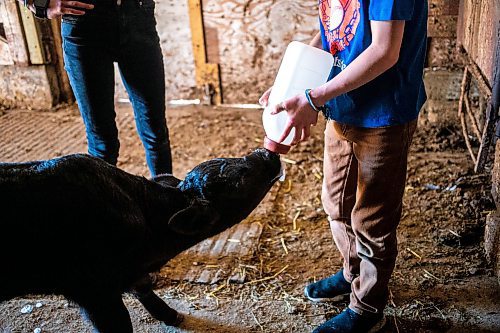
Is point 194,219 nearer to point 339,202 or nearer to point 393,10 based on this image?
point 339,202

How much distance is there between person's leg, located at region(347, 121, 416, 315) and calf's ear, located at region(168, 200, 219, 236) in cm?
64

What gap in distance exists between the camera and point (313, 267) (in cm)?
307

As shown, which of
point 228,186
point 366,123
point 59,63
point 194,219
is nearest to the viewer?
point 366,123

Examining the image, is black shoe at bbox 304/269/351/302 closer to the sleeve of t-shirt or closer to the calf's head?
the calf's head

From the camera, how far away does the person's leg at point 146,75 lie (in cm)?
284

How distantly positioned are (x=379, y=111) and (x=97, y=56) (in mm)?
1600

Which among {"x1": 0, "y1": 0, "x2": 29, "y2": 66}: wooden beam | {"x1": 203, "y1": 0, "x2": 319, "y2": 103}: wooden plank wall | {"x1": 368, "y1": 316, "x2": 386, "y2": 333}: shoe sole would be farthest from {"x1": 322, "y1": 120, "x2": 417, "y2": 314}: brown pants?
{"x1": 0, "y1": 0, "x2": 29, "y2": 66}: wooden beam

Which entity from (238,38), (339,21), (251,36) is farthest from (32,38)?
(339,21)

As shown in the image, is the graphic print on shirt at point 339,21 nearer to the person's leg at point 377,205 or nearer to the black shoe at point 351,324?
the person's leg at point 377,205

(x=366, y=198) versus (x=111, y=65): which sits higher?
(x=111, y=65)

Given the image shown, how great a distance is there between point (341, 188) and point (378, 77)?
0.66m

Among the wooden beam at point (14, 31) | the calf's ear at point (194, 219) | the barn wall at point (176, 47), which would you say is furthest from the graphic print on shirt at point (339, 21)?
the wooden beam at point (14, 31)

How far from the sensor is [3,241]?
191 cm

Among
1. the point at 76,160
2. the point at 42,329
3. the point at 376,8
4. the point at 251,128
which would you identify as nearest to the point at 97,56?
the point at 76,160
